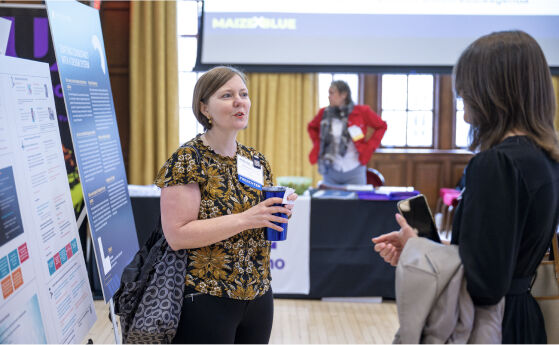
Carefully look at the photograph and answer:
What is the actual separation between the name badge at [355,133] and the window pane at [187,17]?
2.82 meters

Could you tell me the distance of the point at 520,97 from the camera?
3.53 feet

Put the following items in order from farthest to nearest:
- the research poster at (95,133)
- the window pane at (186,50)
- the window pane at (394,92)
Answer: the window pane at (394,92) → the window pane at (186,50) → the research poster at (95,133)

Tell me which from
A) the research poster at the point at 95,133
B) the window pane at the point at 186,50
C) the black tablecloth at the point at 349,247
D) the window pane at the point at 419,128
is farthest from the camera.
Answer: the window pane at the point at 419,128

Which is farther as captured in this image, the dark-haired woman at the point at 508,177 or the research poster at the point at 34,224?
the research poster at the point at 34,224

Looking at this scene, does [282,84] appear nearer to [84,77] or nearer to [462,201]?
[84,77]

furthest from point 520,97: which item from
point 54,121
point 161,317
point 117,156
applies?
point 117,156

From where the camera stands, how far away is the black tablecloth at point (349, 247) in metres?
3.76

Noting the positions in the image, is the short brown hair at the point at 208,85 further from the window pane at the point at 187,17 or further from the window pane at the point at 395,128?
the window pane at the point at 395,128

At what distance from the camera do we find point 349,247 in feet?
12.5

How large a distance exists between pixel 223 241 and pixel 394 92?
6114mm

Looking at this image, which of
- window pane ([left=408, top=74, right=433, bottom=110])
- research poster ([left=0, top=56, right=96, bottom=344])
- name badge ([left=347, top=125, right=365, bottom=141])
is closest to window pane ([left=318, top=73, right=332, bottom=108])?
window pane ([left=408, top=74, right=433, bottom=110])

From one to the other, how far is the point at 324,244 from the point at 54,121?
2.27 metres

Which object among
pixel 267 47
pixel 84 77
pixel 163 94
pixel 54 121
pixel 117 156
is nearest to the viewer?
pixel 54 121

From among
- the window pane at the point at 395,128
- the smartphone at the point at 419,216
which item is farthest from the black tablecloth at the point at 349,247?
the window pane at the point at 395,128
